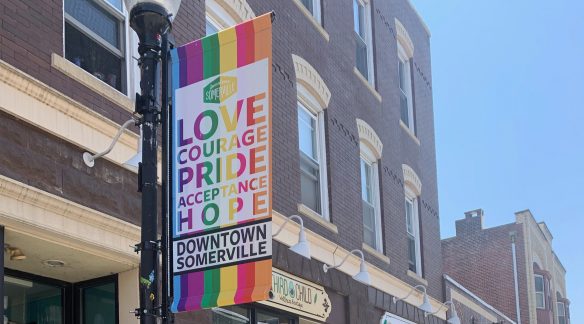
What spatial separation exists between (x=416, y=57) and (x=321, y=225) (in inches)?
332

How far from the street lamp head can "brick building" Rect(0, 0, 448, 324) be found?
189 cm

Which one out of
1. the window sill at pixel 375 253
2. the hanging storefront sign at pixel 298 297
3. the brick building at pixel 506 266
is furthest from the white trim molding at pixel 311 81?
the brick building at pixel 506 266

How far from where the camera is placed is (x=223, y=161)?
5.21 m

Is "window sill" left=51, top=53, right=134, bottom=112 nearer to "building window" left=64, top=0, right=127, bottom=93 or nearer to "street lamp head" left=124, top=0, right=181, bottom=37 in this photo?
"building window" left=64, top=0, right=127, bottom=93

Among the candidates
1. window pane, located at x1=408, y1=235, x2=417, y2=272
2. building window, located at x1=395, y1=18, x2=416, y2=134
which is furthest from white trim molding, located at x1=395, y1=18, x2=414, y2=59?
window pane, located at x1=408, y1=235, x2=417, y2=272

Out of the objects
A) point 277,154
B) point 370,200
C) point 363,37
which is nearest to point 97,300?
point 277,154

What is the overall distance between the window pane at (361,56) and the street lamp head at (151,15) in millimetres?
10413

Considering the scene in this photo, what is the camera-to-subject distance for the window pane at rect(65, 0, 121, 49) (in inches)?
293

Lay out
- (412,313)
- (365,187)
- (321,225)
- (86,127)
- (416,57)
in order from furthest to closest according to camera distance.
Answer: (416,57)
(412,313)
(365,187)
(321,225)
(86,127)

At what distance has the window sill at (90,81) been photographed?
6.78 m

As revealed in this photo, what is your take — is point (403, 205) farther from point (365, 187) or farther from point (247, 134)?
point (247, 134)

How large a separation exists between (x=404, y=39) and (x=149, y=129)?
14098 mm

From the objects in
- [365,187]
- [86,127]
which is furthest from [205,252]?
[365,187]

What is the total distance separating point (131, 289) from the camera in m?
7.57
